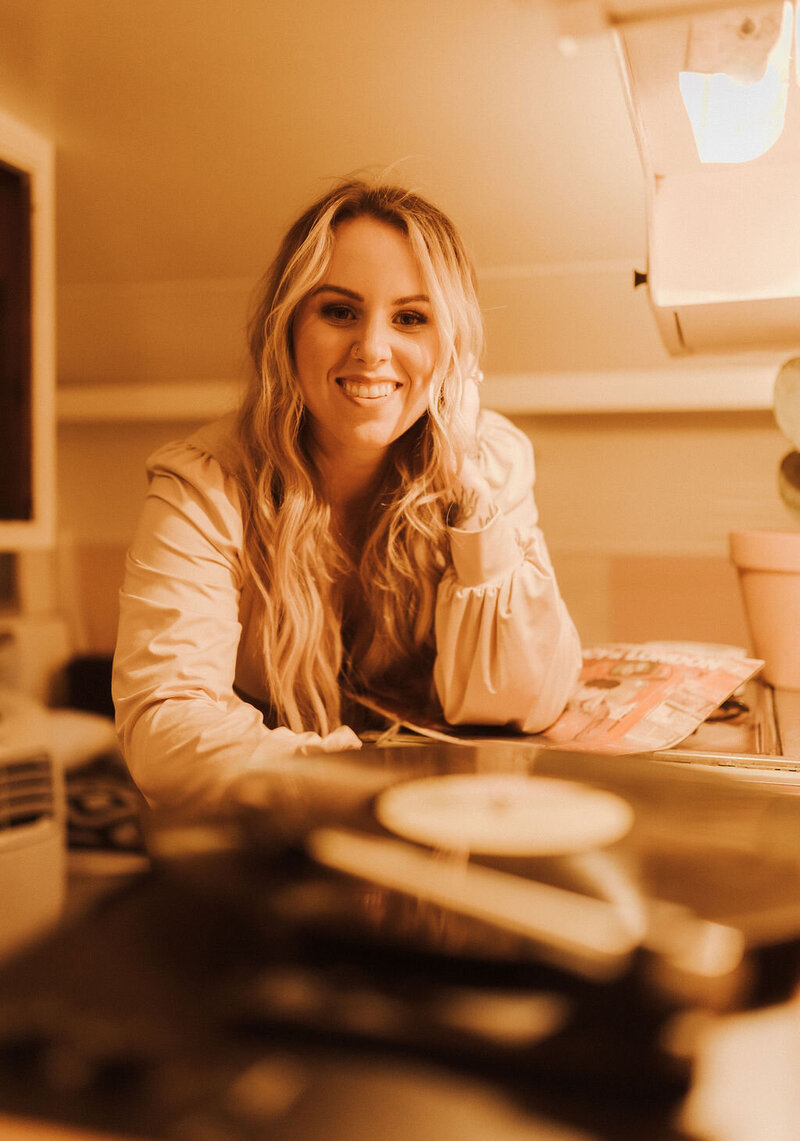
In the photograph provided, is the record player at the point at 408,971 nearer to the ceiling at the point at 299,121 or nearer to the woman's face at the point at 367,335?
the woman's face at the point at 367,335

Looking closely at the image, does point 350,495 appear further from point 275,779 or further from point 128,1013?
point 128,1013

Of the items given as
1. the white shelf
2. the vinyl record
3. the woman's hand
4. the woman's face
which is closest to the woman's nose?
the woman's face

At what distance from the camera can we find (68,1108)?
220 millimetres

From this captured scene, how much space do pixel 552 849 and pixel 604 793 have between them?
8 centimetres

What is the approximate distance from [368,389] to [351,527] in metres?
0.17

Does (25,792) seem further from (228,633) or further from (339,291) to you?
(339,291)

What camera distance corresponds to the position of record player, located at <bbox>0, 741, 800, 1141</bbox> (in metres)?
0.22

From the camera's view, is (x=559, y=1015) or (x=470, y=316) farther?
(x=470, y=316)

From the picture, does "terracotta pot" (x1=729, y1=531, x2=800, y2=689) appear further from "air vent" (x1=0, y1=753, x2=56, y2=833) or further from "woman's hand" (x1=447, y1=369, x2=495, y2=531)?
"air vent" (x1=0, y1=753, x2=56, y2=833)

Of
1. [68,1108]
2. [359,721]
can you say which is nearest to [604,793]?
[68,1108]

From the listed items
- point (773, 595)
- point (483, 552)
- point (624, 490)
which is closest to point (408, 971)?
point (483, 552)

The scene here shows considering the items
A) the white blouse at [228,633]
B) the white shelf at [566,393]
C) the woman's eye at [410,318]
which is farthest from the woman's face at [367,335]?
the white shelf at [566,393]

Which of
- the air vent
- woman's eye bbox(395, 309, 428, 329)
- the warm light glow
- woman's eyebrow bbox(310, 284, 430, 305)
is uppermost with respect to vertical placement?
the warm light glow

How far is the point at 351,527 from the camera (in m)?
0.88
